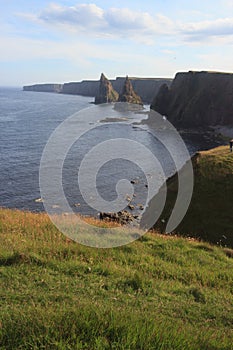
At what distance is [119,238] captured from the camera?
13945mm

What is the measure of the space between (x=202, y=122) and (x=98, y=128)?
42038mm

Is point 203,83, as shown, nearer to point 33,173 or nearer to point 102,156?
point 102,156

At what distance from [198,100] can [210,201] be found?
357ft

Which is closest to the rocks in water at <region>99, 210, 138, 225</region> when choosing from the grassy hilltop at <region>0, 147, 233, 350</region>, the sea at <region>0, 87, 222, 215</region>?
the sea at <region>0, 87, 222, 215</region>

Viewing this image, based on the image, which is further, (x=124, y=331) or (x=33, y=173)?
(x=33, y=173)

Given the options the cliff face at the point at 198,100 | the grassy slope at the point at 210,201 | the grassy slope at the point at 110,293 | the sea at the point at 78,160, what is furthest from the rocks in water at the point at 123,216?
the cliff face at the point at 198,100

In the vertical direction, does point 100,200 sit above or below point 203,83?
below

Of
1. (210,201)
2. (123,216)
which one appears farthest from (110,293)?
(123,216)

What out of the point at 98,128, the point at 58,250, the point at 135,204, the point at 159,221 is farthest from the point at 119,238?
the point at 98,128

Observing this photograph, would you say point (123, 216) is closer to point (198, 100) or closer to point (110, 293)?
point (110, 293)

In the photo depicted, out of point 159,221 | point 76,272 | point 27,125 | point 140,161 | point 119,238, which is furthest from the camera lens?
point 27,125

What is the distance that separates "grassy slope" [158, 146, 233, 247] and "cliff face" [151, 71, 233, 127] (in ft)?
290

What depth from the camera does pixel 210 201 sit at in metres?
32.2

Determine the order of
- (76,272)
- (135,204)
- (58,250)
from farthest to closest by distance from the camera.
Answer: (135,204), (58,250), (76,272)
